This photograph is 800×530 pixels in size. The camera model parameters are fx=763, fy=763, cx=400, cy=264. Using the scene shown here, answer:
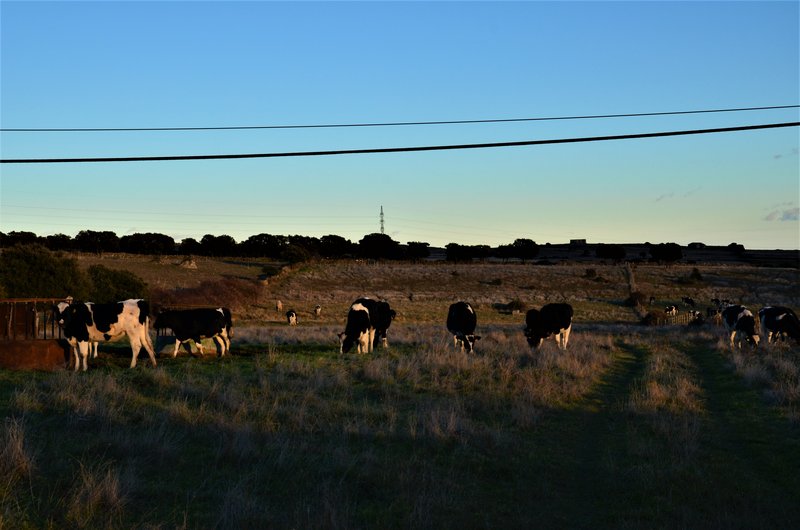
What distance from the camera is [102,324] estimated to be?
20.9 meters

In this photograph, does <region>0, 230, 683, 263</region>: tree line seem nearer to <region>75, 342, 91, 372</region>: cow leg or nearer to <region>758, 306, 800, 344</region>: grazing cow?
<region>758, 306, 800, 344</region>: grazing cow

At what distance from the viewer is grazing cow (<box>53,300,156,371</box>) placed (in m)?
20.0

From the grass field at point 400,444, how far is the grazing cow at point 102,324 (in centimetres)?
72

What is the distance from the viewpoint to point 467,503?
9.37 meters

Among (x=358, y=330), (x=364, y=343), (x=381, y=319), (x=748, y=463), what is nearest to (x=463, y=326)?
(x=381, y=319)

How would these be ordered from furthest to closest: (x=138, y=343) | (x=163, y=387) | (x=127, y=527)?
(x=138, y=343) < (x=163, y=387) < (x=127, y=527)

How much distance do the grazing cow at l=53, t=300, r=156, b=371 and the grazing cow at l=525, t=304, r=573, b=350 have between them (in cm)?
1435

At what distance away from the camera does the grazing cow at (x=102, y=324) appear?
65.7 ft

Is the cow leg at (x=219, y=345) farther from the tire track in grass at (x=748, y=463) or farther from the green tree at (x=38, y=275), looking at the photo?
the green tree at (x=38, y=275)

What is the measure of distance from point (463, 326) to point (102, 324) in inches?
510

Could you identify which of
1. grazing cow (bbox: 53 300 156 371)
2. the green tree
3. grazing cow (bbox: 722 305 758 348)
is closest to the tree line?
the green tree

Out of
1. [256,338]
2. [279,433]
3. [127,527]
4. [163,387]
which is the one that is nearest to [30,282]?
[256,338]

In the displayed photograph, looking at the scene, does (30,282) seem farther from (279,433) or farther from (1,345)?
(279,433)

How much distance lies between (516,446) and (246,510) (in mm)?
5213
